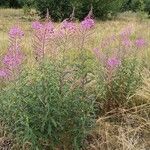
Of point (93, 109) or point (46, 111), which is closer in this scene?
point (46, 111)

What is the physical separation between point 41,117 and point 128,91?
1.32m

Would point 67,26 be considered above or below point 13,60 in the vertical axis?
above

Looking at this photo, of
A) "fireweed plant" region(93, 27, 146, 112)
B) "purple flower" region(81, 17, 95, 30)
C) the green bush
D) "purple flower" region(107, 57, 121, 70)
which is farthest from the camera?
"fireweed plant" region(93, 27, 146, 112)

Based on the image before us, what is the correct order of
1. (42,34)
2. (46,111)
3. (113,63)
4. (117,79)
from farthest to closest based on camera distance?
(117,79)
(113,63)
(42,34)
(46,111)

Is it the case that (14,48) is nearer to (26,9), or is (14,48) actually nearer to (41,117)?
(41,117)

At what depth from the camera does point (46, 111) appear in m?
4.00

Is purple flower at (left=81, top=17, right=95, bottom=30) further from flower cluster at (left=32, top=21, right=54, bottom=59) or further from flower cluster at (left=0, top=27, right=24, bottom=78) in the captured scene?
flower cluster at (left=0, top=27, right=24, bottom=78)

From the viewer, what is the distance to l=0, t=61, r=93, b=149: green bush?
4.03 m

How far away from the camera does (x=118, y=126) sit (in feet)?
15.9

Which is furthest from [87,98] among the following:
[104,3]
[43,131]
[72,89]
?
[104,3]

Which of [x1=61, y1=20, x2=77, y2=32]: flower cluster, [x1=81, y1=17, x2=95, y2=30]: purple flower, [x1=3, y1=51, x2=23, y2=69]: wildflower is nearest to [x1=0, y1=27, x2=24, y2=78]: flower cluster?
[x1=3, y1=51, x2=23, y2=69]: wildflower

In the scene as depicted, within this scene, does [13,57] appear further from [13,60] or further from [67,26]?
[67,26]

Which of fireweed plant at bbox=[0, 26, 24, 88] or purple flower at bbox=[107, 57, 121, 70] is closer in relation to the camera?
fireweed plant at bbox=[0, 26, 24, 88]

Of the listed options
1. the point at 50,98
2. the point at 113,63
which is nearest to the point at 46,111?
the point at 50,98
